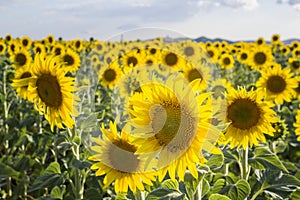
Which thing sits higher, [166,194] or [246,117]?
[246,117]

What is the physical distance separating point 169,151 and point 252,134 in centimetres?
100

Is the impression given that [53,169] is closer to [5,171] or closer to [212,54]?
[5,171]

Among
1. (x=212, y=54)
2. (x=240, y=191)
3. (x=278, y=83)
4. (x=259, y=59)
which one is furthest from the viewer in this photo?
(x=212, y=54)

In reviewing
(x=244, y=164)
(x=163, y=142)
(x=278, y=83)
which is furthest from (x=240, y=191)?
(x=278, y=83)

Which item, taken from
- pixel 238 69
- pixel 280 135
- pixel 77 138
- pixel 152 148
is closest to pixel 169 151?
pixel 152 148

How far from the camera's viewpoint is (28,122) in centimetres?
502

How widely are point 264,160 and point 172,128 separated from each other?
3.38 feet

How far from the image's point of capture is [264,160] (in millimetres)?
2605

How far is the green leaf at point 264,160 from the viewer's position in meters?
2.54

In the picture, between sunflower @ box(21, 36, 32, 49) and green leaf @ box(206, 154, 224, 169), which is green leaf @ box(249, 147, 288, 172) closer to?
green leaf @ box(206, 154, 224, 169)

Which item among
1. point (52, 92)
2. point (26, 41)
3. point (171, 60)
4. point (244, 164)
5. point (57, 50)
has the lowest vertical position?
point (244, 164)

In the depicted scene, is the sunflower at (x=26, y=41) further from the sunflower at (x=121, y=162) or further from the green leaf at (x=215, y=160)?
the green leaf at (x=215, y=160)

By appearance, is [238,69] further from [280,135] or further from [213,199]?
[213,199]

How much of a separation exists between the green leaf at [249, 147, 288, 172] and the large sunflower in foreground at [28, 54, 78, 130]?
1050 mm
